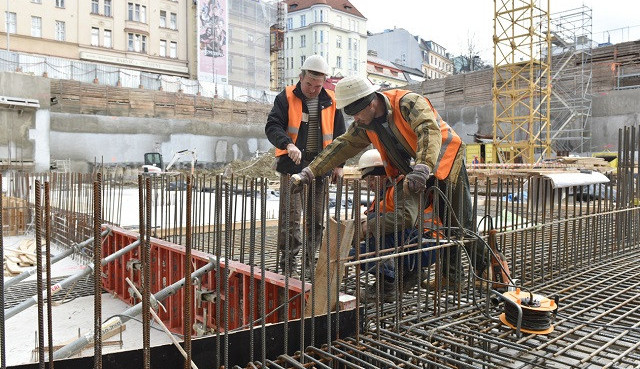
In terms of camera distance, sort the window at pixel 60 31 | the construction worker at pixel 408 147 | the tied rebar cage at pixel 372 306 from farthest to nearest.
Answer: the window at pixel 60 31, the construction worker at pixel 408 147, the tied rebar cage at pixel 372 306

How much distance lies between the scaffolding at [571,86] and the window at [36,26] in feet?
98.7

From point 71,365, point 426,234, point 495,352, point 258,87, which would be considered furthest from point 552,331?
point 258,87

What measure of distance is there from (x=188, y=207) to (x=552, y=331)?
2.08 metres

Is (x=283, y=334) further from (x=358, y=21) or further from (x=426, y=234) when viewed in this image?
(x=358, y=21)

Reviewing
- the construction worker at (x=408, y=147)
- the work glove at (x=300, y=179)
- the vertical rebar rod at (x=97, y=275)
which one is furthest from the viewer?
the work glove at (x=300, y=179)

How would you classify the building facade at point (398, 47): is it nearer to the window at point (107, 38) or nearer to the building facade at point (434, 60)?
the building facade at point (434, 60)

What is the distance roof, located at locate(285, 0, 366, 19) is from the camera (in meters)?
50.5

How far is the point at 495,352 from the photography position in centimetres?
246

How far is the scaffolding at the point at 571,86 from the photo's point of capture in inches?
894

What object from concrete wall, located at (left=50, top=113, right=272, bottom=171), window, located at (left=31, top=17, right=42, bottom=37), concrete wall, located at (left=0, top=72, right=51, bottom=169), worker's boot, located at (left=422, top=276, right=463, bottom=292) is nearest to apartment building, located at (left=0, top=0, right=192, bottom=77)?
window, located at (left=31, top=17, right=42, bottom=37)

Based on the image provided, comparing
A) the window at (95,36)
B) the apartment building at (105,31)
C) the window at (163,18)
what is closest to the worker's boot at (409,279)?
the apartment building at (105,31)

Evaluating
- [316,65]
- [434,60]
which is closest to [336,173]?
[316,65]

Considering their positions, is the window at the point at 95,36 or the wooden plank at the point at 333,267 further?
the window at the point at 95,36

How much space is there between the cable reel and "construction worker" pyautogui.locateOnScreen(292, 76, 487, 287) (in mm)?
492
